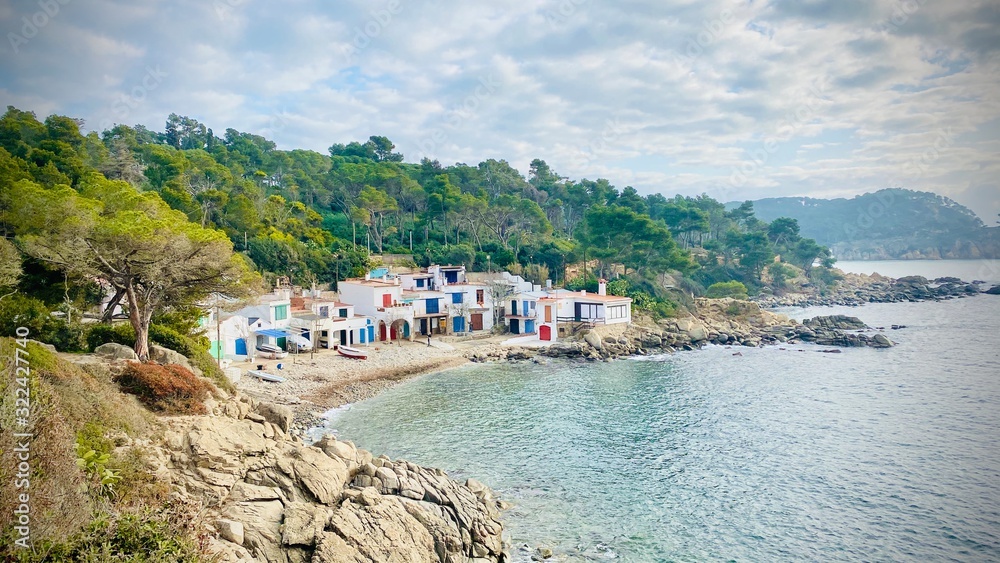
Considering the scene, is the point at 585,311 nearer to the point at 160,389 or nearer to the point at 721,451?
the point at 721,451

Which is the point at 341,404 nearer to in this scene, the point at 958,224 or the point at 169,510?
the point at 169,510

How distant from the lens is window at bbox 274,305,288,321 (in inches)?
1152

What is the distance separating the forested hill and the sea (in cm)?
9764

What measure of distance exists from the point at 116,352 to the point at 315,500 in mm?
8081

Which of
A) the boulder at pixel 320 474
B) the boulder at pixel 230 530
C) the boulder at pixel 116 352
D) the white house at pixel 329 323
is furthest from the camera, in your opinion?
the white house at pixel 329 323

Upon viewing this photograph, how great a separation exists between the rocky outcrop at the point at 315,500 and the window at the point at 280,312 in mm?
15736

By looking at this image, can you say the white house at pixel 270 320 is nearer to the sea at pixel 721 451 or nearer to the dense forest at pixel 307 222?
the dense forest at pixel 307 222

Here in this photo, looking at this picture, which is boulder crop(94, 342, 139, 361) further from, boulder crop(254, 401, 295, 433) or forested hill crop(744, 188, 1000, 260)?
forested hill crop(744, 188, 1000, 260)

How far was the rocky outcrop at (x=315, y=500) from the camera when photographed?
9.16m

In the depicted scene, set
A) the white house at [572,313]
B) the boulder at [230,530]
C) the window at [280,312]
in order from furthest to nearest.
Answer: the white house at [572,313]
the window at [280,312]
the boulder at [230,530]

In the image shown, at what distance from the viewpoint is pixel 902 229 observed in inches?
4781

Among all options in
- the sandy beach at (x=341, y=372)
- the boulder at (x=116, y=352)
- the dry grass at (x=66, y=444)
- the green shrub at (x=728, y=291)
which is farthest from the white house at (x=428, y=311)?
the green shrub at (x=728, y=291)
